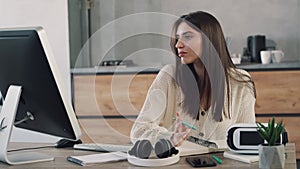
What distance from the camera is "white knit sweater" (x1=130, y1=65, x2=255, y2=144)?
243 cm

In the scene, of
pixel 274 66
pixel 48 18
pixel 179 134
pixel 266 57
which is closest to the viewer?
pixel 179 134

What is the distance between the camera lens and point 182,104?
257cm

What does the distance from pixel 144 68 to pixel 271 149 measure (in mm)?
2296

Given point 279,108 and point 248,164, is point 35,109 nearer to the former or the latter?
point 248,164

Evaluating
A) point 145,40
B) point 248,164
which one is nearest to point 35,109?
point 248,164

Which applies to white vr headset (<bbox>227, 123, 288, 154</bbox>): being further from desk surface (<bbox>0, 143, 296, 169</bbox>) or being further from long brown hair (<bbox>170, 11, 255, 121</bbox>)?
long brown hair (<bbox>170, 11, 255, 121</bbox>)

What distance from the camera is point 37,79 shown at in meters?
1.87

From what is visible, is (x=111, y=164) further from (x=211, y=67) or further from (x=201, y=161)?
(x=211, y=67)

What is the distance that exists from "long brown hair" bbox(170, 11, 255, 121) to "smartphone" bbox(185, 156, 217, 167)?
2.02ft

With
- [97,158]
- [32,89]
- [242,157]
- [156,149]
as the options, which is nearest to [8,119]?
[32,89]

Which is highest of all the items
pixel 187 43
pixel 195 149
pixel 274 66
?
pixel 187 43

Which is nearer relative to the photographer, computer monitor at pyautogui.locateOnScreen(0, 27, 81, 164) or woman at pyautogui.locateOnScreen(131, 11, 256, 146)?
computer monitor at pyautogui.locateOnScreen(0, 27, 81, 164)

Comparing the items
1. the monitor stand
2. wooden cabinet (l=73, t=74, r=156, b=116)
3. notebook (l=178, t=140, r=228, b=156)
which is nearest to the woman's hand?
notebook (l=178, t=140, r=228, b=156)

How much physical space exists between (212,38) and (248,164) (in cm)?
85
